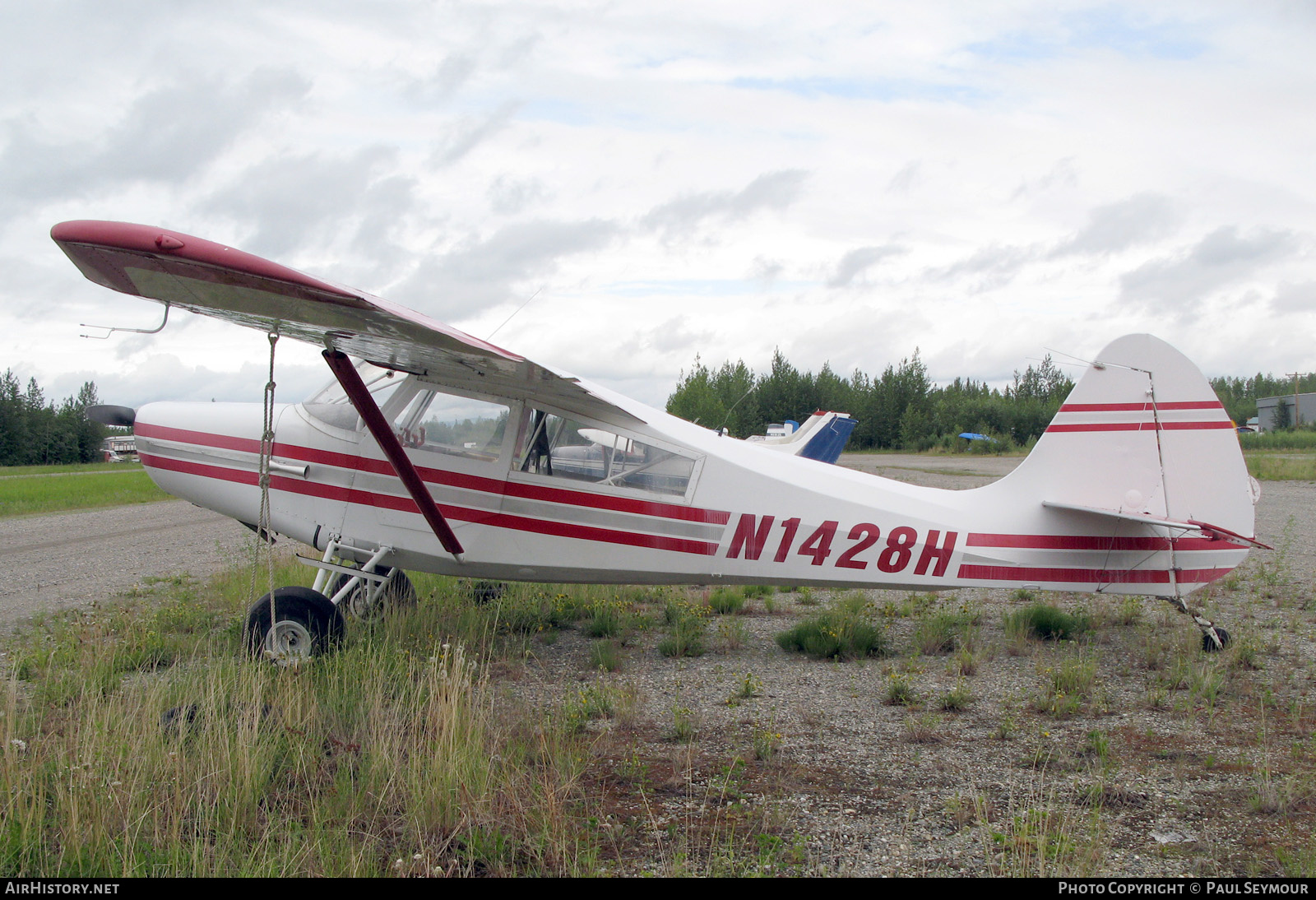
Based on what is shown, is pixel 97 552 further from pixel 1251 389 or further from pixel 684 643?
pixel 1251 389

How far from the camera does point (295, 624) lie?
214 inches

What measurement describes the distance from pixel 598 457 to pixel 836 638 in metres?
2.51

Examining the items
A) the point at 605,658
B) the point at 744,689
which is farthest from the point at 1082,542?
the point at 605,658

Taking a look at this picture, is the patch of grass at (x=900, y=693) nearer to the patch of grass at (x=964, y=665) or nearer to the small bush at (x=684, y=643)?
the patch of grass at (x=964, y=665)

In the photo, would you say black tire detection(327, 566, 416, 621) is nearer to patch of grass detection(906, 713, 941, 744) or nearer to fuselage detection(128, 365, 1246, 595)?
fuselage detection(128, 365, 1246, 595)

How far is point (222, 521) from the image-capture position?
20.5 meters

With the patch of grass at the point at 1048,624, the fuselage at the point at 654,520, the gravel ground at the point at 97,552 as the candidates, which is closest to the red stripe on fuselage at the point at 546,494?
the fuselage at the point at 654,520

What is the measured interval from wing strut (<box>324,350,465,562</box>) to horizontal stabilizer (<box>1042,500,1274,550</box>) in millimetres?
4745

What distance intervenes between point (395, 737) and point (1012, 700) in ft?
12.5

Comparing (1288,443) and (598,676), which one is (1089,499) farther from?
(1288,443)

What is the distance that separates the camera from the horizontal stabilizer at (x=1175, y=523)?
18.6 feet

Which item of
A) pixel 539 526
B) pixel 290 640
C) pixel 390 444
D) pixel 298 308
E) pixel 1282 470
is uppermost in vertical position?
pixel 298 308

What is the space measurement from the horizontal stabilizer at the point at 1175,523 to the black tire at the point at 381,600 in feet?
17.7

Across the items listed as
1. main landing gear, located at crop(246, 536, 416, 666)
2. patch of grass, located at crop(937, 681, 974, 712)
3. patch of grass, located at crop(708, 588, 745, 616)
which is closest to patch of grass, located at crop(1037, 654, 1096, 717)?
patch of grass, located at crop(937, 681, 974, 712)
